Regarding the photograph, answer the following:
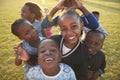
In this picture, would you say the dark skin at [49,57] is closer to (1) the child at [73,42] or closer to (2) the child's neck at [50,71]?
(2) the child's neck at [50,71]

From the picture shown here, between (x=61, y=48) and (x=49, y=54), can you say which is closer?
(x=49, y=54)

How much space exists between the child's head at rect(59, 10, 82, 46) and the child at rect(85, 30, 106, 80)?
0.72m

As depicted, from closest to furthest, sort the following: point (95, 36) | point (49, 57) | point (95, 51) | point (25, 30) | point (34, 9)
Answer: point (49, 57) → point (25, 30) → point (95, 36) → point (95, 51) → point (34, 9)

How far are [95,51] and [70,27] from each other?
3.29 ft

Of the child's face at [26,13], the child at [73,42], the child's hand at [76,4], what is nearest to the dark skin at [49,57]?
the child at [73,42]

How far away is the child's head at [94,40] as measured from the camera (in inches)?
139

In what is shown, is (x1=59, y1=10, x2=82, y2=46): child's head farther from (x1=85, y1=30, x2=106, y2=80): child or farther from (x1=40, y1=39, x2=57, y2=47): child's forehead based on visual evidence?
(x1=85, y1=30, x2=106, y2=80): child

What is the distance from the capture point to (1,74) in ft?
18.8

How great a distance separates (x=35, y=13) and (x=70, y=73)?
6.43ft

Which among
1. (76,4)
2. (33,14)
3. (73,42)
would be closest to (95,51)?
(73,42)

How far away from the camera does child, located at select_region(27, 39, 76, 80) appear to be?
9.14 feet

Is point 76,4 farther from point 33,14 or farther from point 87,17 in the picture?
point 33,14

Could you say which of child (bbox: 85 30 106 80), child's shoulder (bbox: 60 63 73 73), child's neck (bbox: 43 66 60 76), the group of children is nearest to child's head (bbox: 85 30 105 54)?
child (bbox: 85 30 106 80)

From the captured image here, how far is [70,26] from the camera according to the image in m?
2.80
